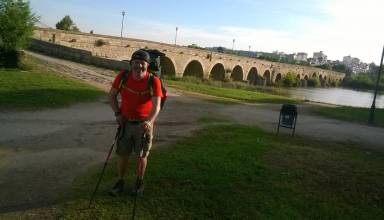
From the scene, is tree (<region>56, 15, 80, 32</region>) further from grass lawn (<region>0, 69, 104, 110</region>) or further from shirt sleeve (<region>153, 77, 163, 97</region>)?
shirt sleeve (<region>153, 77, 163, 97</region>)

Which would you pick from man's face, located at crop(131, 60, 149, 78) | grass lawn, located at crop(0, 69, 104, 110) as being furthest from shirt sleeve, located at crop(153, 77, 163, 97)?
grass lawn, located at crop(0, 69, 104, 110)

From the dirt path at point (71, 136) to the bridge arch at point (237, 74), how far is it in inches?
1591

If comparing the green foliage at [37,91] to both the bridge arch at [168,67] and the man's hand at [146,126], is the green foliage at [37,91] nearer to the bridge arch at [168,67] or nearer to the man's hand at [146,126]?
the man's hand at [146,126]

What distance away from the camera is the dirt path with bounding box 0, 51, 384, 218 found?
5321 mm

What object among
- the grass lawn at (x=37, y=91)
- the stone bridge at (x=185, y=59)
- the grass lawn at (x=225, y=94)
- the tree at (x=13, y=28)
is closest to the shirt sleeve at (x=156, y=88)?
the grass lawn at (x=37, y=91)

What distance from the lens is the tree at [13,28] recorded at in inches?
620

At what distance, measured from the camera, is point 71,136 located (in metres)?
8.37

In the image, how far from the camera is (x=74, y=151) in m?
7.23

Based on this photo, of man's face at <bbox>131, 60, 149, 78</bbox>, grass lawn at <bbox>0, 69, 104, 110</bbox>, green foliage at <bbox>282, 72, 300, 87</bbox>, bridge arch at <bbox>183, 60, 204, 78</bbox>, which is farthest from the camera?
green foliage at <bbox>282, 72, 300, 87</bbox>

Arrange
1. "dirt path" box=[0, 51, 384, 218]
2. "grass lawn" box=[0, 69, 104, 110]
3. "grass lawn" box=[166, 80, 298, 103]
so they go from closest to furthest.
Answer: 1. "dirt path" box=[0, 51, 384, 218]
2. "grass lawn" box=[0, 69, 104, 110]
3. "grass lawn" box=[166, 80, 298, 103]

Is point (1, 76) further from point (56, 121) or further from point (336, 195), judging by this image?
point (336, 195)

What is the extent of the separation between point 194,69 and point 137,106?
137ft

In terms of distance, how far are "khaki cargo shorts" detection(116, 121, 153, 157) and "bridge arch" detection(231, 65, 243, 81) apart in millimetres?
51792

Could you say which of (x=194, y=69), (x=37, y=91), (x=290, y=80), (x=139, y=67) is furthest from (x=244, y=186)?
(x=290, y=80)
